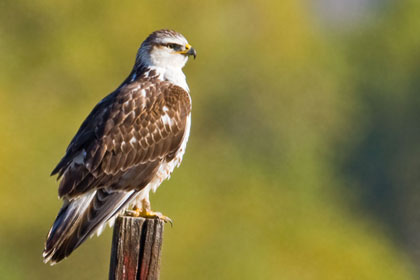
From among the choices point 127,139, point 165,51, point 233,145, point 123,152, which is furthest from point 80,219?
point 233,145

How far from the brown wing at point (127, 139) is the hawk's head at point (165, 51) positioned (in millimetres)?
452

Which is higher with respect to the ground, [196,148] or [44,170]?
[196,148]

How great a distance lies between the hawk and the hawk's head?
120 mm

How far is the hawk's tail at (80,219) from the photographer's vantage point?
9.04 meters

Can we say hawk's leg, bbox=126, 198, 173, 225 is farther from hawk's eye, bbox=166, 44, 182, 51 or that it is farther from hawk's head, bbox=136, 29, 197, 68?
hawk's eye, bbox=166, 44, 182, 51

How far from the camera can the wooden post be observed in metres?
8.27

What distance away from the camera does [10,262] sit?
22969mm

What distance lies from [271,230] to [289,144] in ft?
72.6

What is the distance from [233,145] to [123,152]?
30.2 m

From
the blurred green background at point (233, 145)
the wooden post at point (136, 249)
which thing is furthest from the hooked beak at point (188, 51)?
the blurred green background at point (233, 145)

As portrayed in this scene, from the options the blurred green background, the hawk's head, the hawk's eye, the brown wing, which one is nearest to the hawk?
the brown wing

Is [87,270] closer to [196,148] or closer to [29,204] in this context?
[29,204]

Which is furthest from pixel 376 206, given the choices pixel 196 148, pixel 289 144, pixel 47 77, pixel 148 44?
pixel 148 44

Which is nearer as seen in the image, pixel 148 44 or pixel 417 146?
pixel 148 44
